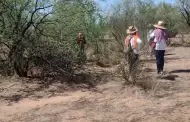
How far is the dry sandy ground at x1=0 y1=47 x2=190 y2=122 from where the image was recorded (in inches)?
299

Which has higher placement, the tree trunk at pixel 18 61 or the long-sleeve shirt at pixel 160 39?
the long-sleeve shirt at pixel 160 39

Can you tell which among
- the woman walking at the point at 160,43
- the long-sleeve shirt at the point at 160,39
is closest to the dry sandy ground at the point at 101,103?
the woman walking at the point at 160,43

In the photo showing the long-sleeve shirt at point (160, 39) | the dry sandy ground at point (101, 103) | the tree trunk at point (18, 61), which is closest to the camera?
the dry sandy ground at point (101, 103)

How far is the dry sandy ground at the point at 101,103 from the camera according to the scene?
760 cm

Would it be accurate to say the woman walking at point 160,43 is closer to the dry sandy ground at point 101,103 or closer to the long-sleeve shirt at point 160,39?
the long-sleeve shirt at point 160,39

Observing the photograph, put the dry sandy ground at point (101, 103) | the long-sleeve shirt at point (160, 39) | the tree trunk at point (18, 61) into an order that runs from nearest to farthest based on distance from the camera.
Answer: the dry sandy ground at point (101, 103) → the tree trunk at point (18, 61) → the long-sleeve shirt at point (160, 39)

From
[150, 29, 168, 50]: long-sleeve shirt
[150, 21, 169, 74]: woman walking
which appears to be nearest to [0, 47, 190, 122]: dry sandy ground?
[150, 21, 169, 74]: woman walking

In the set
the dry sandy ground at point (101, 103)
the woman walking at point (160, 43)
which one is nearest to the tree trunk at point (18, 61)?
the dry sandy ground at point (101, 103)

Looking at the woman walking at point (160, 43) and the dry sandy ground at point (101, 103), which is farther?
the woman walking at point (160, 43)

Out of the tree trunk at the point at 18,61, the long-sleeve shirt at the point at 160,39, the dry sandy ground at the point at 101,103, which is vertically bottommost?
the dry sandy ground at the point at 101,103

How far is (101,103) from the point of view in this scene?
8.59 meters

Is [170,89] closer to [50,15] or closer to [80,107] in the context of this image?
[80,107]

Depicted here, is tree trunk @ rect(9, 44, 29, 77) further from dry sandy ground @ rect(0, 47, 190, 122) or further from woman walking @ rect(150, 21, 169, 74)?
woman walking @ rect(150, 21, 169, 74)

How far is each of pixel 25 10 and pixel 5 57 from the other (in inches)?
57.3
